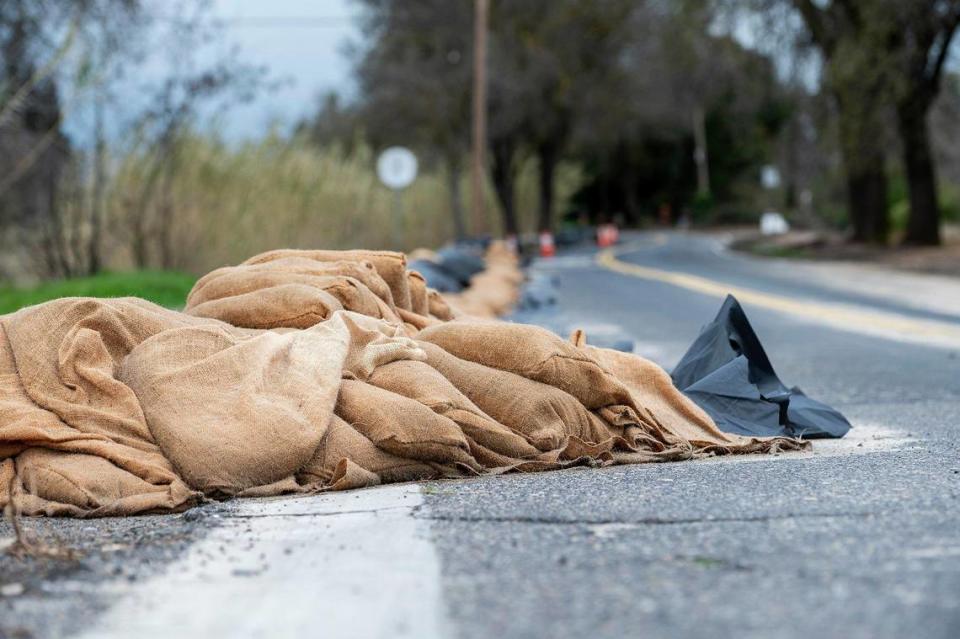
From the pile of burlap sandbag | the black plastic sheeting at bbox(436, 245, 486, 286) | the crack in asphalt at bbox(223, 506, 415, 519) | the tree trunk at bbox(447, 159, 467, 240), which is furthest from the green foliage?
the tree trunk at bbox(447, 159, 467, 240)

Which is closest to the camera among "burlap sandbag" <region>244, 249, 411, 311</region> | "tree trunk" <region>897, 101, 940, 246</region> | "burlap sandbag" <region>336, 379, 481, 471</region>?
"burlap sandbag" <region>336, 379, 481, 471</region>

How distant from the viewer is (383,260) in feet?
20.6

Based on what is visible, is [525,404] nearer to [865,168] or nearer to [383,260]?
[383,260]

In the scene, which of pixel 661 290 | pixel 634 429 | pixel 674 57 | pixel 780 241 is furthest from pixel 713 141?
pixel 634 429

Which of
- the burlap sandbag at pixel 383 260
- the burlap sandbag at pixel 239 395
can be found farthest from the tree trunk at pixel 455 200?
the burlap sandbag at pixel 239 395

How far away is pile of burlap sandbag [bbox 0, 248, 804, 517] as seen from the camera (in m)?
4.20

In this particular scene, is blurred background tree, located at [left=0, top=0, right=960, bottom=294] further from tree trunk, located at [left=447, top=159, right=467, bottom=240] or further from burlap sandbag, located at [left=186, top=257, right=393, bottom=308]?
burlap sandbag, located at [left=186, top=257, right=393, bottom=308]

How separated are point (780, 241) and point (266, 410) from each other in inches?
1512

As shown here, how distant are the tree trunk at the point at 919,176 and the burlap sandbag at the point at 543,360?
22.9m

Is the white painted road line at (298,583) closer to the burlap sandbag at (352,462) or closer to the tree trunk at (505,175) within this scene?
the burlap sandbag at (352,462)

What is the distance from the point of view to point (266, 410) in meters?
4.34

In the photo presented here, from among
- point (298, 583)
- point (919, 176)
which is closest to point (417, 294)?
point (298, 583)

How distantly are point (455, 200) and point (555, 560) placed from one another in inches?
1321

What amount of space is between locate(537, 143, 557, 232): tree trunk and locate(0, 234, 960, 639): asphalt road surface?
41490 millimetres
